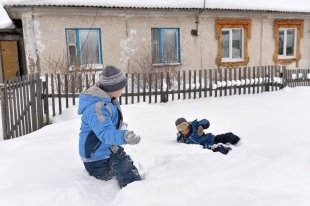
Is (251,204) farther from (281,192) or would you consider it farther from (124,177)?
(124,177)

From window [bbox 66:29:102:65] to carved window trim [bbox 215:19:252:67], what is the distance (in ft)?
16.3

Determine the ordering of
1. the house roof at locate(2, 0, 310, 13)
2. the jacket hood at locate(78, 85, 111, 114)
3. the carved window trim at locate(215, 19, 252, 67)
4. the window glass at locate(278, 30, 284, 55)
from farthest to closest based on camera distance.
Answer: the window glass at locate(278, 30, 284, 55) < the carved window trim at locate(215, 19, 252, 67) < the house roof at locate(2, 0, 310, 13) < the jacket hood at locate(78, 85, 111, 114)

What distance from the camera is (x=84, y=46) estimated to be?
38.1ft

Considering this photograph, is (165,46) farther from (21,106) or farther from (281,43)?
(21,106)

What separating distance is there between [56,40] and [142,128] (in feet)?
22.4

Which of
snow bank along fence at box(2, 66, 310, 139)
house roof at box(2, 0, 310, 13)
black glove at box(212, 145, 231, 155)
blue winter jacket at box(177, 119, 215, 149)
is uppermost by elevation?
house roof at box(2, 0, 310, 13)

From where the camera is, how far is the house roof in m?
10.3

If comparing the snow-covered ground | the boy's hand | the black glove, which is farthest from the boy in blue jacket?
the boy's hand

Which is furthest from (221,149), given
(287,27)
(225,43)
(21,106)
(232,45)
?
(287,27)

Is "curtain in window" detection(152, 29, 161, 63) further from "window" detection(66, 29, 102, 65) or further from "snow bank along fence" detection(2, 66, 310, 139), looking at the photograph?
"snow bank along fence" detection(2, 66, 310, 139)

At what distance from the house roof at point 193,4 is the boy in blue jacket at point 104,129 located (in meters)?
8.27

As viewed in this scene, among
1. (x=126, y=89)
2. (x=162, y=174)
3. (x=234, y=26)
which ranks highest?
(x=234, y=26)

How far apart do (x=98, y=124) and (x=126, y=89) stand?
5.01 meters

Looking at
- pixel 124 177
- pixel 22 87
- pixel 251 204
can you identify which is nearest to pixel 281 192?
pixel 251 204
